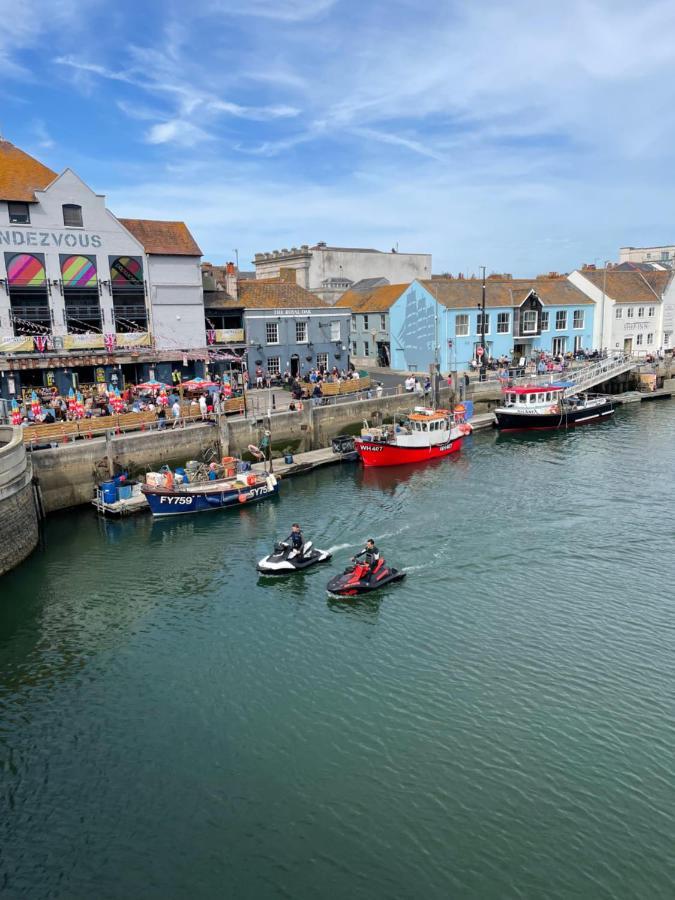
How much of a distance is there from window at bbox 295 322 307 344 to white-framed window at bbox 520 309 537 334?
24266 millimetres

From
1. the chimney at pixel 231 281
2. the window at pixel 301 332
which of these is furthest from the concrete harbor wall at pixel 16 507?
the window at pixel 301 332

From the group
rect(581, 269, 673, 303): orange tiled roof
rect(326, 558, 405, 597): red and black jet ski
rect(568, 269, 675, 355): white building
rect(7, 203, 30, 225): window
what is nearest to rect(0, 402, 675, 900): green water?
rect(326, 558, 405, 597): red and black jet ski

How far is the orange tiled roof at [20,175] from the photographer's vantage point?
4184 centimetres

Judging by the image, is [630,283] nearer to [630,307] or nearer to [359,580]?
[630,307]

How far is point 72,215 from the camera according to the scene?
44.3 m

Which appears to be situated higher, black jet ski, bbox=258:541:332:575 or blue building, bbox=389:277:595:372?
blue building, bbox=389:277:595:372

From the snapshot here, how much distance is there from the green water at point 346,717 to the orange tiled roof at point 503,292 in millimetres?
38583

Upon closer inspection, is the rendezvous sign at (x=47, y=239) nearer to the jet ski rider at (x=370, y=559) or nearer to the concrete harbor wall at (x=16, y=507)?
the concrete harbor wall at (x=16, y=507)

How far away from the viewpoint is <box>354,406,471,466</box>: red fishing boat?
4175cm

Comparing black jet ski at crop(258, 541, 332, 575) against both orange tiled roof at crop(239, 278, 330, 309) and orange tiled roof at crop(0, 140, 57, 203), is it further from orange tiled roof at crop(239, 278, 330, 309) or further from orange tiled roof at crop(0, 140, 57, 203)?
orange tiled roof at crop(239, 278, 330, 309)

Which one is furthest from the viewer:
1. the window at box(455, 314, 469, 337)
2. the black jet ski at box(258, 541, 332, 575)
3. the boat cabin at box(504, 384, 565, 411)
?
the window at box(455, 314, 469, 337)

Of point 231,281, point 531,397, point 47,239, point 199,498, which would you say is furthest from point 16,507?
point 531,397

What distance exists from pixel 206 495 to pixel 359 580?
468 inches

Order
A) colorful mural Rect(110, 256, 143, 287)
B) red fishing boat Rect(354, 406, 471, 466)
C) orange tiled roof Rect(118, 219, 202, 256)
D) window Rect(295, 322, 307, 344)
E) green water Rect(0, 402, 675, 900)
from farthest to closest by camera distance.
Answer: window Rect(295, 322, 307, 344)
orange tiled roof Rect(118, 219, 202, 256)
colorful mural Rect(110, 256, 143, 287)
red fishing boat Rect(354, 406, 471, 466)
green water Rect(0, 402, 675, 900)
